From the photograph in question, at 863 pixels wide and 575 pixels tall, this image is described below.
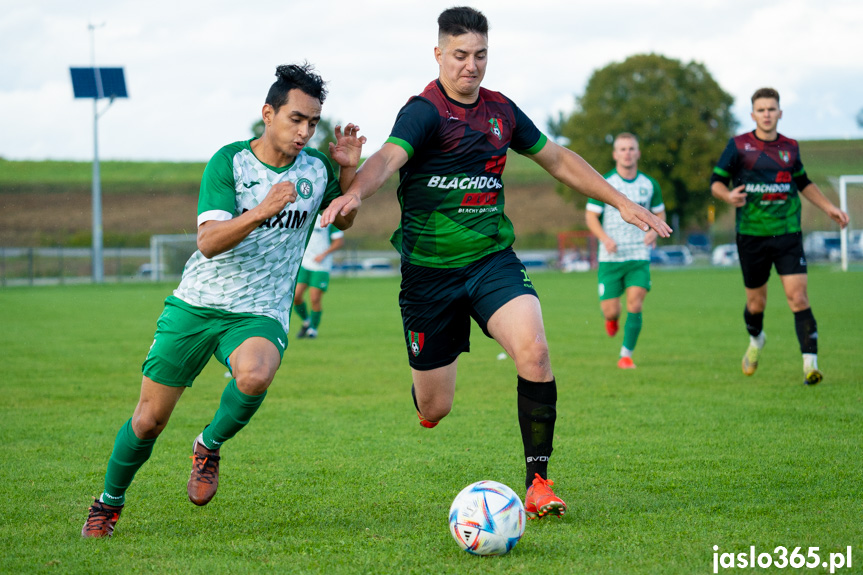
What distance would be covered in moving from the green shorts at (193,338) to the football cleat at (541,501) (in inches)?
57.1

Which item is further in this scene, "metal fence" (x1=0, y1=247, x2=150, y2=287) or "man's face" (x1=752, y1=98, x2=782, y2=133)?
"metal fence" (x1=0, y1=247, x2=150, y2=287)

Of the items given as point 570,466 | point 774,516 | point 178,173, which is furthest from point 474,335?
point 178,173

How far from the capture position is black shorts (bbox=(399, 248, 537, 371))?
505 cm

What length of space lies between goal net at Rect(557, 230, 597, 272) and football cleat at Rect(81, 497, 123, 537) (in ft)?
146

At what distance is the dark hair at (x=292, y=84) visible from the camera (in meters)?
4.54

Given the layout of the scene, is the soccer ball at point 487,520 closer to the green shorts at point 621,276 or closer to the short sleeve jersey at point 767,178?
the short sleeve jersey at point 767,178

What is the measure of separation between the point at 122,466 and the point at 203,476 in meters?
0.41

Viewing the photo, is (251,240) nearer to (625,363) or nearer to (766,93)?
(766,93)

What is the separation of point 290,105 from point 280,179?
0.37m

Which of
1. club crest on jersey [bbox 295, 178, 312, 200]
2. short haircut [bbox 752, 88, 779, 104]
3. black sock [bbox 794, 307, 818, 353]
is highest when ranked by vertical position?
short haircut [bbox 752, 88, 779, 104]

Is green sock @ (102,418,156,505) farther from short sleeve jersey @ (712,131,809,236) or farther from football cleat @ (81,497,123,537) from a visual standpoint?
short sleeve jersey @ (712,131,809,236)

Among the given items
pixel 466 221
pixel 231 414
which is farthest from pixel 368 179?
pixel 231 414

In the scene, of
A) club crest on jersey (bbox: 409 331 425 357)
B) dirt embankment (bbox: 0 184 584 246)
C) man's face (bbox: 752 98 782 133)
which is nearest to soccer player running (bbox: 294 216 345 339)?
man's face (bbox: 752 98 782 133)

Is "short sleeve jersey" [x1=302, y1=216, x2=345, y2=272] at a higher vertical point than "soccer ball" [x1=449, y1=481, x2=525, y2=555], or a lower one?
higher
